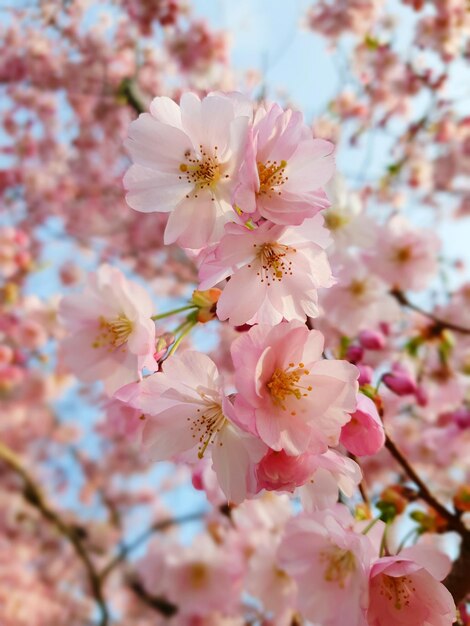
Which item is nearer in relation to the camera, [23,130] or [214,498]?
[214,498]

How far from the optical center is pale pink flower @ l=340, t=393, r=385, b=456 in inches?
38.6

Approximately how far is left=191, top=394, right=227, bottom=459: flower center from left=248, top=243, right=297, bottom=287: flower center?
0.86ft

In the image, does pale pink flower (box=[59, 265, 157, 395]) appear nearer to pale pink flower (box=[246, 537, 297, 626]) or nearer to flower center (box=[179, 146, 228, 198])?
flower center (box=[179, 146, 228, 198])

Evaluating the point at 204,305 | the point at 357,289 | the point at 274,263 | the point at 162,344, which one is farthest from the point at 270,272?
the point at 357,289

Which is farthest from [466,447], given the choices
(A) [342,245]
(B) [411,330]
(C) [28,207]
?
(C) [28,207]

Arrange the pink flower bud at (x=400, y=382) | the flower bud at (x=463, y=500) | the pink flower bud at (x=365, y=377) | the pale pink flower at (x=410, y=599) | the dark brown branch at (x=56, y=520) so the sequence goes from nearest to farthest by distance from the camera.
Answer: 1. the pale pink flower at (x=410, y=599)
2. the pink flower bud at (x=365, y=377)
3. the flower bud at (x=463, y=500)
4. the pink flower bud at (x=400, y=382)
5. the dark brown branch at (x=56, y=520)

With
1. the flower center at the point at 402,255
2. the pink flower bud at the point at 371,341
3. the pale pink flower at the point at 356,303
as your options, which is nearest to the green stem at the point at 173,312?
the pink flower bud at the point at 371,341

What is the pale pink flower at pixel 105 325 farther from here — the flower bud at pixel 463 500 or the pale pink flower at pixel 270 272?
the flower bud at pixel 463 500

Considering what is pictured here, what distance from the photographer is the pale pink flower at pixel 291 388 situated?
3.00 feet

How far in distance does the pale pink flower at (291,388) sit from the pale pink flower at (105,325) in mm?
285

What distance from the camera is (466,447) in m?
2.93

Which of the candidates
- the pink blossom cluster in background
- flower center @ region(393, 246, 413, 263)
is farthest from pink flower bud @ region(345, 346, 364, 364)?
flower center @ region(393, 246, 413, 263)

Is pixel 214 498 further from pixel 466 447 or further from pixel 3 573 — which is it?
pixel 3 573

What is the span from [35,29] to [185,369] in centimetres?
609
